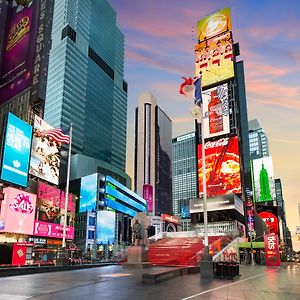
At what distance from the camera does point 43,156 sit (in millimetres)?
65938

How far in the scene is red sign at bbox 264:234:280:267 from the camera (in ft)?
147

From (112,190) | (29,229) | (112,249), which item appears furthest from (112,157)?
(29,229)

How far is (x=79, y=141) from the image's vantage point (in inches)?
6363

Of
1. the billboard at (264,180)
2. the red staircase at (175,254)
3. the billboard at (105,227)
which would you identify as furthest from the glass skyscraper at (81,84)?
→ the red staircase at (175,254)

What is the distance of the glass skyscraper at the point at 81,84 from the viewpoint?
159250 millimetres

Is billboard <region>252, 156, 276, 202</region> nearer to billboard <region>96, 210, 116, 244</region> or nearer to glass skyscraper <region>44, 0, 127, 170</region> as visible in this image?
billboard <region>96, 210, 116, 244</region>

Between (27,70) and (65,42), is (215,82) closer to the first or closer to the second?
(27,70)

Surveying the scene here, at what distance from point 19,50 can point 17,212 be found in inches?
1679

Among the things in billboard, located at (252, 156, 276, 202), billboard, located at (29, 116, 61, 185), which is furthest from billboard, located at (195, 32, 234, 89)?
billboard, located at (29, 116, 61, 185)

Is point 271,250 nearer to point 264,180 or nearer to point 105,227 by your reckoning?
point 105,227

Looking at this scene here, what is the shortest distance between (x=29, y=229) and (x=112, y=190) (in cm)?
5640

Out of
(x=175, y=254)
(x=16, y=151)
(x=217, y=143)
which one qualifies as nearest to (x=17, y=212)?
(x=16, y=151)

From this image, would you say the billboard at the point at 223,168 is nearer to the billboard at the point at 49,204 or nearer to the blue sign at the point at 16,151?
the billboard at the point at 49,204

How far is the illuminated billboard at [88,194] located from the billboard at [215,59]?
46.3 metres
